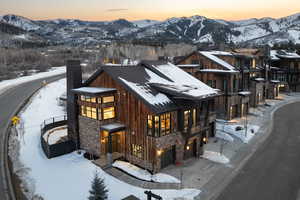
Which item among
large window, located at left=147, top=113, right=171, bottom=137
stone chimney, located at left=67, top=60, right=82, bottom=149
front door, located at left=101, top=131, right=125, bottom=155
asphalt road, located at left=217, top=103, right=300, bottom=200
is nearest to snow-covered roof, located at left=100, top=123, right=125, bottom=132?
front door, located at left=101, top=131, right=125, bottom=155

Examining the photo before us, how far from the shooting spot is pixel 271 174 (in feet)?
70.7

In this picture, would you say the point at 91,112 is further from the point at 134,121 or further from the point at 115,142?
the point at 134,121

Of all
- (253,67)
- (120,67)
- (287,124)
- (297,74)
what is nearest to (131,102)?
(120,67)

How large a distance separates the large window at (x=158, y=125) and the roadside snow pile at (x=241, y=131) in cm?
1426

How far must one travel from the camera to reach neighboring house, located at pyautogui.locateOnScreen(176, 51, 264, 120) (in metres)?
39.3

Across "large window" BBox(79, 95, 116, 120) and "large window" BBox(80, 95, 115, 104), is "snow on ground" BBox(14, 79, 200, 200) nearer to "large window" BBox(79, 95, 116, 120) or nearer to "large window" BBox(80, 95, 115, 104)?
"large window" BBox(79, 95, 116, 120)

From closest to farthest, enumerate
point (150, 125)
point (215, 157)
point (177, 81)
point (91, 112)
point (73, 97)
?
1. point (150, 125)
2. point (91, 112)
3. point (215, 157)
4. point (73, 97)
5. point (177, 81)

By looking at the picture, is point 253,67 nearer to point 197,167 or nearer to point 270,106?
point 270,106

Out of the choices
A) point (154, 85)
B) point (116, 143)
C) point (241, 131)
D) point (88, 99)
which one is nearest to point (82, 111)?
point (88, 99)

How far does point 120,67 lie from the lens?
2592 centimetres

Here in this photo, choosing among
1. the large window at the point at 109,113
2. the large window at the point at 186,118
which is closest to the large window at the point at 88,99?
Answer: the large window at the point at 109,113

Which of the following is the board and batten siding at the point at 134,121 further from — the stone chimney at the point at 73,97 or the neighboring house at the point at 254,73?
the neighboring house at the point at 254,73

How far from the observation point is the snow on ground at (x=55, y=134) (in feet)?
92.8

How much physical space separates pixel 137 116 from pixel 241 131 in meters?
18.6
